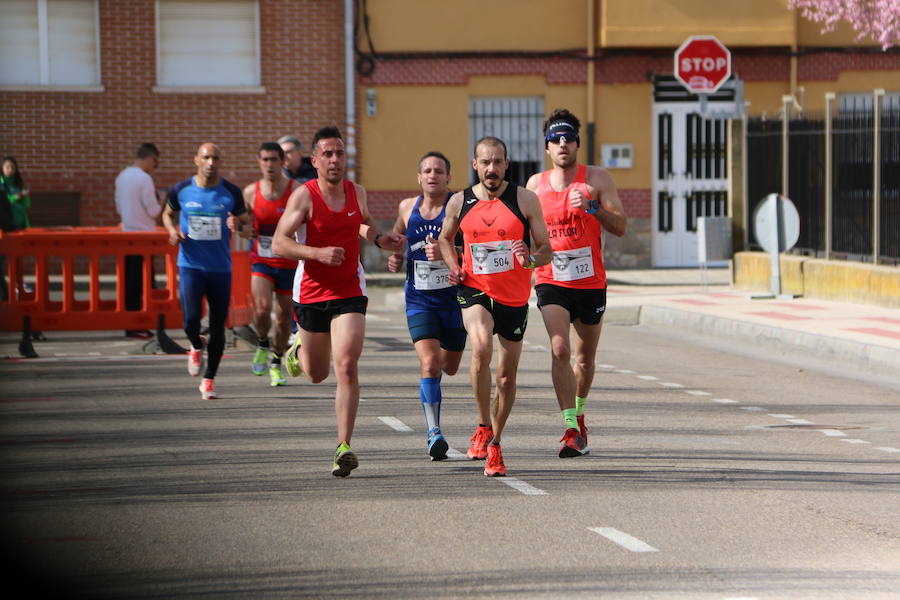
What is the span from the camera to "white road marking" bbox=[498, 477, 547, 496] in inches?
323

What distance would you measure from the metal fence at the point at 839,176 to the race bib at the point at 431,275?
10.4 meters

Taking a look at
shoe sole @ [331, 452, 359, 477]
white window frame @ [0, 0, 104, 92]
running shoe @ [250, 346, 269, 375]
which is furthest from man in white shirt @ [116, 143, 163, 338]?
white window frame @ [0, 0, 104, 92]

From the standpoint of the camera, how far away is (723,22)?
27812mm

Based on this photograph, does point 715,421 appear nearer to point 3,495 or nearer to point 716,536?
point 716,536

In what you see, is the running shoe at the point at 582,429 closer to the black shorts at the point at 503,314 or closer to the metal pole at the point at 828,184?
the black shorts at the point at 503,314

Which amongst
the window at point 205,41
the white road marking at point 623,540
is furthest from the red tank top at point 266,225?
the window at point 205,41

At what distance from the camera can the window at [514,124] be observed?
1109 inches

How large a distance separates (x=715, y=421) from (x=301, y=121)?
1772 centimetres

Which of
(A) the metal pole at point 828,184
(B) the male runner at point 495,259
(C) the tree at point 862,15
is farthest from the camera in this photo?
(C) the tree at point 862,15

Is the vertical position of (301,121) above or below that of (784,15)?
below

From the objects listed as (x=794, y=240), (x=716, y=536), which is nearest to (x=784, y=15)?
(x=794, y=240)

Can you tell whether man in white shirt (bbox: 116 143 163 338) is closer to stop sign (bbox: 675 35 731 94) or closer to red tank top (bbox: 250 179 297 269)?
red tank top (bbox: 250 179 297 269)

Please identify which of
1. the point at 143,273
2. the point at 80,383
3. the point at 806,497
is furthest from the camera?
the point at 143,273

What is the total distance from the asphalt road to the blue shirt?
1056 millimetres
